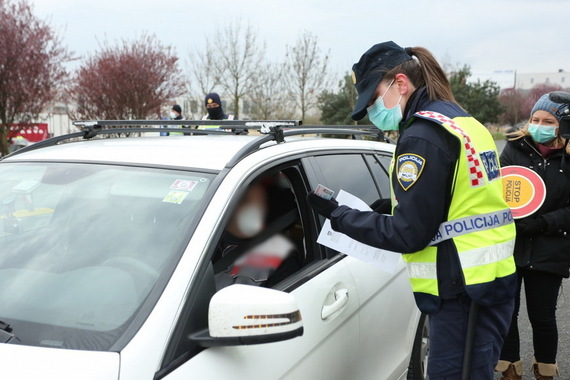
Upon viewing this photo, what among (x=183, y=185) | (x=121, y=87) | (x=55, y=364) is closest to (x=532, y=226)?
(x=183, y=185)

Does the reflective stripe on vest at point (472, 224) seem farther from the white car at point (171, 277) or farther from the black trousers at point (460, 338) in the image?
the white car at point (171, 277)

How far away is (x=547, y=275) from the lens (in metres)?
3.41

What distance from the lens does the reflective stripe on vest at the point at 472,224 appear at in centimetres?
202

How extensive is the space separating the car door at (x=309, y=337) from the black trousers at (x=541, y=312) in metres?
1.58

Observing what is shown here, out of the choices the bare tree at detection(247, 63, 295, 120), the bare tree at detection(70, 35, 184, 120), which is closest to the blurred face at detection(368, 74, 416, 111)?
the bare tree at detection(70, 35, 184, 120)

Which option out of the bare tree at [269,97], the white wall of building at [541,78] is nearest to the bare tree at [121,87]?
the bare tree at [269,97]

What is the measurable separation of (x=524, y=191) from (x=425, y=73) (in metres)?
1.57

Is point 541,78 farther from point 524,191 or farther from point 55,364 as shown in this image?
point 55,364

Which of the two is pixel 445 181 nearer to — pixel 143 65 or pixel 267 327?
pixel 267 327

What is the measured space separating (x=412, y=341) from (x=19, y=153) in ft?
7.51

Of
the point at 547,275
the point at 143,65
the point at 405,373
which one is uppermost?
the point at 143,65

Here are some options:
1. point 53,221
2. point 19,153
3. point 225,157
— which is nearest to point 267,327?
point 225,157

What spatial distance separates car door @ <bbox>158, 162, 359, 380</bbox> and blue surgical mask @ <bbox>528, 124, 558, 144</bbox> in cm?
171

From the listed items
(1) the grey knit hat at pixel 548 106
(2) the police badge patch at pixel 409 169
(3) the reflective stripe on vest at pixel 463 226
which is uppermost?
(1) the grey knit hat at pixel 548 106
